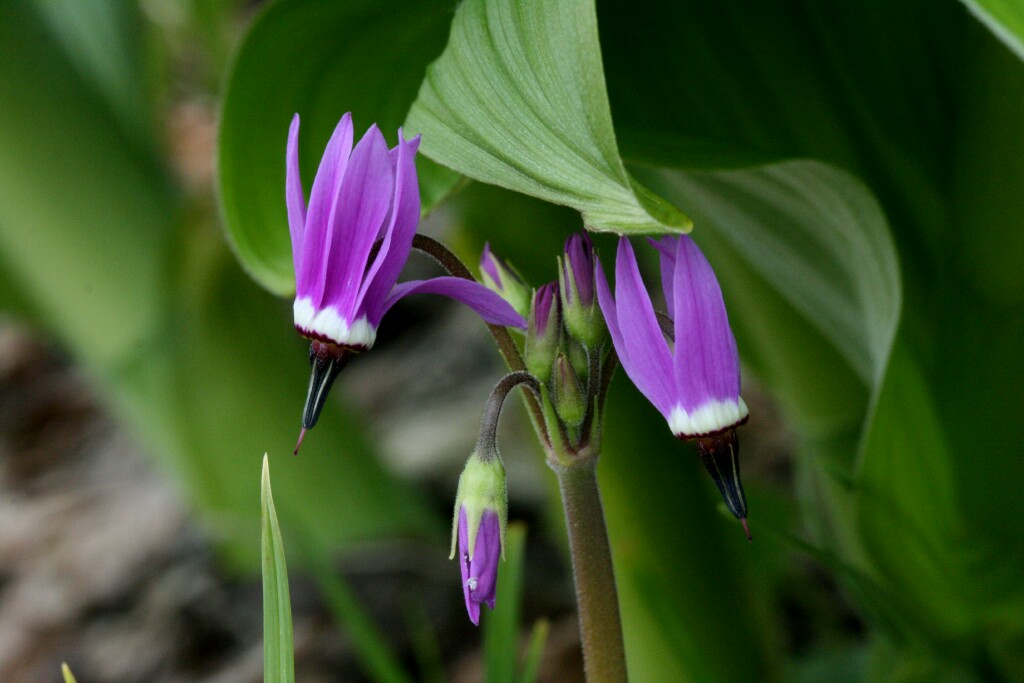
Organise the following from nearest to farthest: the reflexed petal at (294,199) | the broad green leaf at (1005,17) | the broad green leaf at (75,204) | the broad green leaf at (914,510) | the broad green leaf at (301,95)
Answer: the broad green leaf at (1005,17) < the reflexed petal at (294,199) < the broad green leaf at (301,95) < the broad green leaf at (914,510) < the broad green leaf at (75,204)

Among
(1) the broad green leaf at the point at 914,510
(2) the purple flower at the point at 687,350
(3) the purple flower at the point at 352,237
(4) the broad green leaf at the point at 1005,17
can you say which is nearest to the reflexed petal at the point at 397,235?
(3) the purple flower at the point at 352,237

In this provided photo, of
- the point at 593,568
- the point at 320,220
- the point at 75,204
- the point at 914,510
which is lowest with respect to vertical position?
the point at 914,510

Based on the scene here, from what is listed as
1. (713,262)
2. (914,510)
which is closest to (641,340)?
(914,510)

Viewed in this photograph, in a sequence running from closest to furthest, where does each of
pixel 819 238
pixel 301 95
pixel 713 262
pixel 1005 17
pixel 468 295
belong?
1. pixel 1005 17
2. pixel 468 295
3. pixel 301 95
4. pixel 819 238
5. pixel 713 262

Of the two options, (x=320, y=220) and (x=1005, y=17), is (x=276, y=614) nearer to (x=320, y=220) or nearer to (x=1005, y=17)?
(x=320, y=220)

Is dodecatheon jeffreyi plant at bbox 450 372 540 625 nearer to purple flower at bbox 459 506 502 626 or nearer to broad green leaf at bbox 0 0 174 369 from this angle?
purple flower at bbox 459 506 502 626

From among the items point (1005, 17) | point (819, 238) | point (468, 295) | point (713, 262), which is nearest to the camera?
point (1005, 17)

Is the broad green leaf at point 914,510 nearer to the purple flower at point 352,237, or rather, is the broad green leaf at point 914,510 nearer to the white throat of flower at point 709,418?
the white throat of flower at point 709,418
